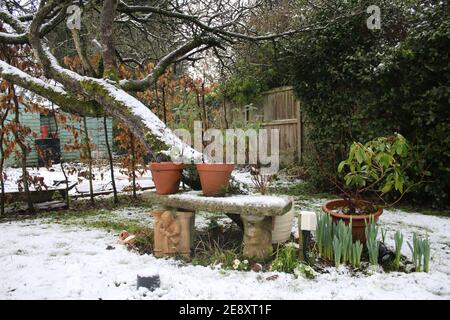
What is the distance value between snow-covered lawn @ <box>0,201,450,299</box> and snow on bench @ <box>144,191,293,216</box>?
1.43ft

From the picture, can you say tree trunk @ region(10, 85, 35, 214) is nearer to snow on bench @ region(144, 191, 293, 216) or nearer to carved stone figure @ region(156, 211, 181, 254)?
snow on bench @ region(144, 191, 293, 216)

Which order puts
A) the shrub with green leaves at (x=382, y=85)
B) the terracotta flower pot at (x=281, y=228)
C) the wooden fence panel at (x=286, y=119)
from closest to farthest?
the terracotta flower pot at (x=281, y=228)
the shrub with green leaves at (x=382, y=85)
the wooden fence panel at (x=286, y=119)

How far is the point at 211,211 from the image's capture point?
8.76ft

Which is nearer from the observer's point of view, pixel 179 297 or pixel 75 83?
pixel 179 297

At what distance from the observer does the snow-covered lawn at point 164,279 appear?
6.86ft

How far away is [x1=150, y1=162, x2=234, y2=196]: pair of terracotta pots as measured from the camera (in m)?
2.75

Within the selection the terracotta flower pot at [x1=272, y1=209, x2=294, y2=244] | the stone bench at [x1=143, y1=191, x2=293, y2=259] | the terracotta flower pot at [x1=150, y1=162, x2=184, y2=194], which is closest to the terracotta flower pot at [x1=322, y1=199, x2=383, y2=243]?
the terracotta flower pot at [x1=272, y1=209, x2=294, y2=244]

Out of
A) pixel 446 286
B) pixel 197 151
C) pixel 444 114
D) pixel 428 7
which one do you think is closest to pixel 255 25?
pixel 428 7

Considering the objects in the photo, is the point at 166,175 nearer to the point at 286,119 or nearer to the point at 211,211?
the point at 211,211

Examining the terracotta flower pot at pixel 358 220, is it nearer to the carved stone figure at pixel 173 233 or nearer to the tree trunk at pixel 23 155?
the carved stone figure at pixel 173 233

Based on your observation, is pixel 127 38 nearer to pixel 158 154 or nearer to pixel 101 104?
pixel 101 104

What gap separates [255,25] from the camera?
7168mm

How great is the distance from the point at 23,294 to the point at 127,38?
600 cm

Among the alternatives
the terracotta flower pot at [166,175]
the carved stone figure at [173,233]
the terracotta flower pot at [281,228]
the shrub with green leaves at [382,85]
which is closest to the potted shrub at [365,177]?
the terracotta flower pot at [281,228]
